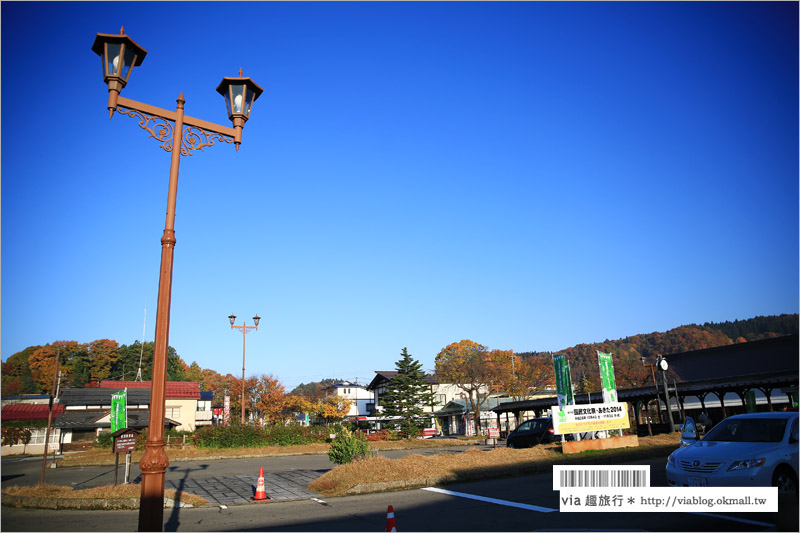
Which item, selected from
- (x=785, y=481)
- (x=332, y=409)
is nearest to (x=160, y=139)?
(x=785, y=481)

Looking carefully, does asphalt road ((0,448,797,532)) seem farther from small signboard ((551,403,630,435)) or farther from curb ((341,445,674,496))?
small signboard ((551,403,630,435))

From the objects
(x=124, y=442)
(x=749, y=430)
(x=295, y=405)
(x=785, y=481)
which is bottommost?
(x=295, y=405)

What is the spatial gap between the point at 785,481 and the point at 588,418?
41.2 feet

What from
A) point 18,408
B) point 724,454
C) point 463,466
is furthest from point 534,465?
point 18,408

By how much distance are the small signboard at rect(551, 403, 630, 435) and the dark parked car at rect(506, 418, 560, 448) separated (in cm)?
346

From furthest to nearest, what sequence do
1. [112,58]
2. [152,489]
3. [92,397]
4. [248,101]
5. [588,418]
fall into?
[92,397], [588,418], [248,101], [112,58], [152,489]

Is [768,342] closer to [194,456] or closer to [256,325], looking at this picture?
[256,325]

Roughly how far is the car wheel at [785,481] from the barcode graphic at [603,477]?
73.8 inches

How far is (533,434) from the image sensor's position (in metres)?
23.9

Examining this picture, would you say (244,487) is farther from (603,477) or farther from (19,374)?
(19,374)

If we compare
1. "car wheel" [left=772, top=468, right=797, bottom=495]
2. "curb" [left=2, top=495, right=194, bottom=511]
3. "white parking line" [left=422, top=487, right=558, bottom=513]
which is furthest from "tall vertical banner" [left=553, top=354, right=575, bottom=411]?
"curb" [left=2, top=495, right=194, bottom=511]

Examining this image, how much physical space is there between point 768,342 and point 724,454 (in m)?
48.7

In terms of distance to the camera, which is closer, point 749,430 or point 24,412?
point 749,430

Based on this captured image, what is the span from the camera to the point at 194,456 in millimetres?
28844
